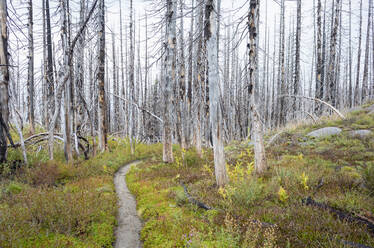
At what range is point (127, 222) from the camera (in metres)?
5.32

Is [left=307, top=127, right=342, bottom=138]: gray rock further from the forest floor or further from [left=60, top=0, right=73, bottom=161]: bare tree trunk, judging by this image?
[left=60, top=0, right=73, bottom=161]: bare tree trunk

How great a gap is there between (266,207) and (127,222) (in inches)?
141

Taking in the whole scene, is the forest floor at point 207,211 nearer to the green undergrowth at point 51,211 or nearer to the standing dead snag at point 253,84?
the green undergrowth at point 51,211

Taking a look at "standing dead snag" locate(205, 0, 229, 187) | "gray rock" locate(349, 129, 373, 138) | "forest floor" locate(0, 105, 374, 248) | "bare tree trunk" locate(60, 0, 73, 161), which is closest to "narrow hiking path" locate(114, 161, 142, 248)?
"forest floor" locate(0, 105, 374, 248)

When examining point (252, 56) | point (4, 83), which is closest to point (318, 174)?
point (252, 56)

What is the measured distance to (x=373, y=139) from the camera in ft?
30.0

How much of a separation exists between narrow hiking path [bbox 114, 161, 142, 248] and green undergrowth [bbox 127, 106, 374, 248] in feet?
0.69

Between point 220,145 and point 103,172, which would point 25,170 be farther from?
point 220,145

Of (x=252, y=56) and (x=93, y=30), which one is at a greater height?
(x=93, y=30)

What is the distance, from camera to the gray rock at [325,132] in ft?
37.8

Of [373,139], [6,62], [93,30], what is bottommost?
[373,139]

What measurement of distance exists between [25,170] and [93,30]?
808cm

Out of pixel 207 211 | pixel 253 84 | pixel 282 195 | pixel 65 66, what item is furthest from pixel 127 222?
pixel 65 66

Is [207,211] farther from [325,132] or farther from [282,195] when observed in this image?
[325,132]
